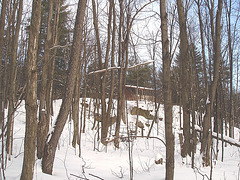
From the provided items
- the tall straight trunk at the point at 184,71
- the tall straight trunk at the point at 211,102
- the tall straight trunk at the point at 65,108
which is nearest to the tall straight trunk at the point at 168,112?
the tall straight trunk at the point at 184,71

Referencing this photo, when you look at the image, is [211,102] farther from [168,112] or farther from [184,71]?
[168,112]

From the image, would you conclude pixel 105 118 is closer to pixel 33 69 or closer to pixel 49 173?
pixel 49 173

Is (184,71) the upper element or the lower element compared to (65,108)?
upper

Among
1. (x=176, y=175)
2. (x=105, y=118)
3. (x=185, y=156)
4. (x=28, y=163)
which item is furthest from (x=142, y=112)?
(x=28, y=163)

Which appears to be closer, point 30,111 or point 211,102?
point 30,111

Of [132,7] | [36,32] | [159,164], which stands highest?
[132,7]

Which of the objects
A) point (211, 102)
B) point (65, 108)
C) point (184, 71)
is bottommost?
point (65, 108)

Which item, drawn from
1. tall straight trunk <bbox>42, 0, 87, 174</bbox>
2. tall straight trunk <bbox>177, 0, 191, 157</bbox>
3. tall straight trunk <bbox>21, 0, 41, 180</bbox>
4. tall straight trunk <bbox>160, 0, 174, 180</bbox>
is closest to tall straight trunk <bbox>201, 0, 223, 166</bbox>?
tall straight trunk <bbox>177, 0, 191, 157</bbox>

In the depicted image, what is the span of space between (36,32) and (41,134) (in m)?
2.77

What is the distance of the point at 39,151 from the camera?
4.08 m

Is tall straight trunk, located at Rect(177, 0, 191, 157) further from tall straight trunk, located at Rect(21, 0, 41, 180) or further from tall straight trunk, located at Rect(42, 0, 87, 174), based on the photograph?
tall straight trunk, located at Rect(21, 0, 41, 180)

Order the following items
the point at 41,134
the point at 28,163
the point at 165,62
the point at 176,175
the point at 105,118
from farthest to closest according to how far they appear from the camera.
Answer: the point at 105,118, the point at 41,134, the point at 176,175, the point at 165,62, the point at 28,163

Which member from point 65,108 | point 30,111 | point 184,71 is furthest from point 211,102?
point 30,111

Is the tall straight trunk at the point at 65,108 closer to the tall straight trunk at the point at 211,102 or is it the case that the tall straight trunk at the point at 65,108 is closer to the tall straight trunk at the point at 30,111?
the tall straight trunk at the point at 30,111
